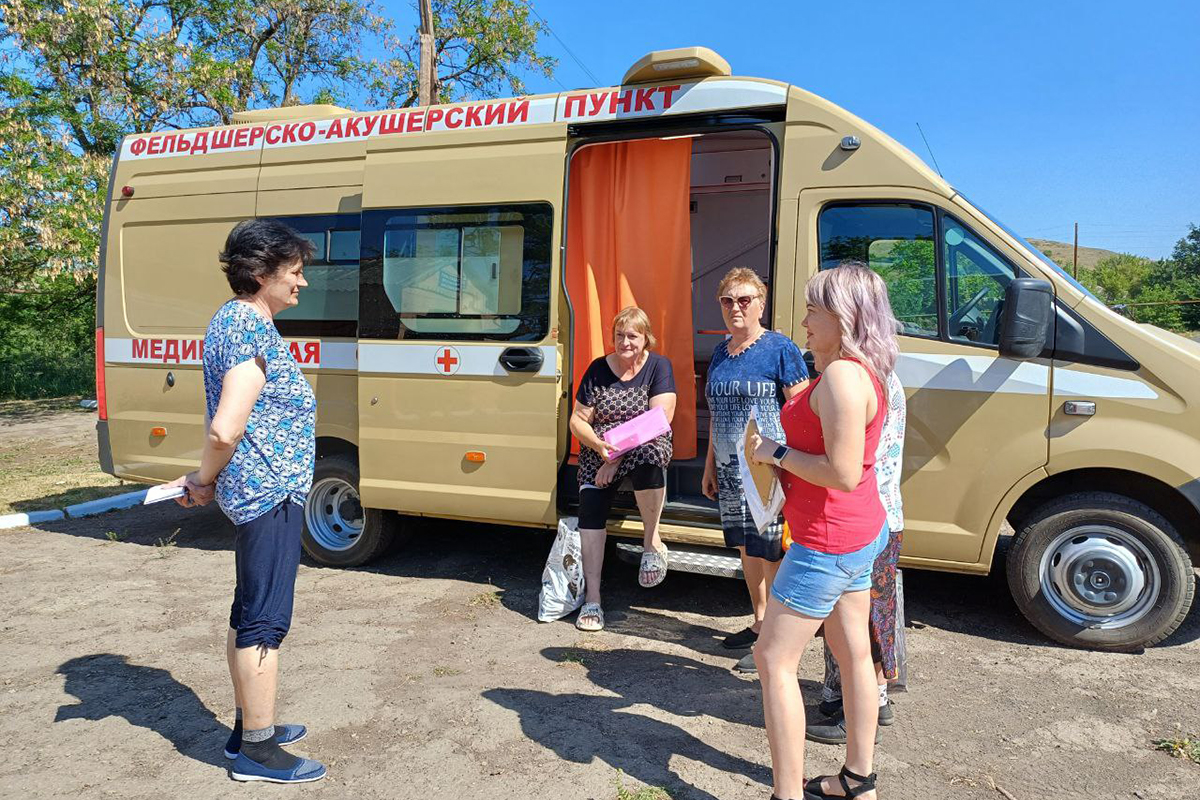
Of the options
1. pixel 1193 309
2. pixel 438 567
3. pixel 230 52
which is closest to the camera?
pixel 438 567

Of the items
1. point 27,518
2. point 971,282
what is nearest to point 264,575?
point 971,282

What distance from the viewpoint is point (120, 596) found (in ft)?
17.7

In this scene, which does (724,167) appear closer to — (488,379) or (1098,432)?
(488,379)

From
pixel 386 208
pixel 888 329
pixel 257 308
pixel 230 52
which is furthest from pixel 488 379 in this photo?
pixel 230 52

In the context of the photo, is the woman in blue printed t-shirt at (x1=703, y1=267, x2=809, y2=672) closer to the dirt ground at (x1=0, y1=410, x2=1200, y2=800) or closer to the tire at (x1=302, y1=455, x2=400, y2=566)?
the dirt ground at (x1=0, y1=410, x2=1200, y2=800)

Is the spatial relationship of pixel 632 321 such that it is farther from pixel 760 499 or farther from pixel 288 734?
pixel 288 734

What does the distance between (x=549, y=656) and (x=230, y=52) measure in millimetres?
17765

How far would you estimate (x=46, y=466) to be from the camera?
389 inches

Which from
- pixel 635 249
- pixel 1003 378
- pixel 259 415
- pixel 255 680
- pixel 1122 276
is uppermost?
pixel 1122 276

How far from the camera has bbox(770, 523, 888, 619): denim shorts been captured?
2562 millimetres

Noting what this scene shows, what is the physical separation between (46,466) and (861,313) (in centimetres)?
1030

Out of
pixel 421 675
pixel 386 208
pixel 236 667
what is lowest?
pixel 421 675

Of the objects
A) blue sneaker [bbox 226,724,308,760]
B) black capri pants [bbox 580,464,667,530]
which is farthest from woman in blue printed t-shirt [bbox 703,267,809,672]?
blue sneaker [bbox 226,724,308,760]

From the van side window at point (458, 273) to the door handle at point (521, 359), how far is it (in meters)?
0.09
